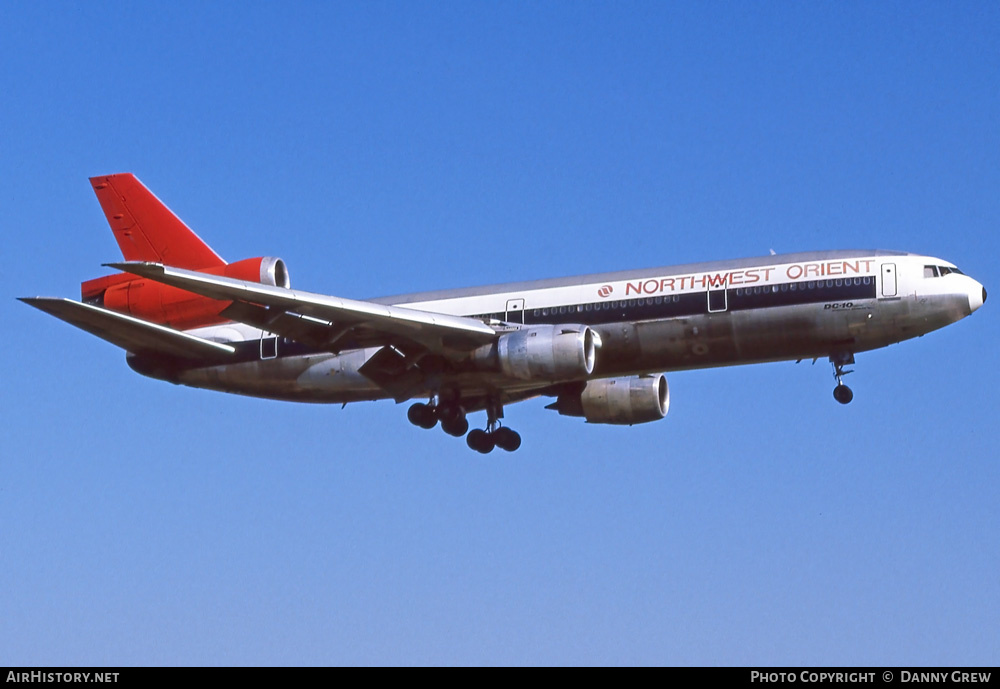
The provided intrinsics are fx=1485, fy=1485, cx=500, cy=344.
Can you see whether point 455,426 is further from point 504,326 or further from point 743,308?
point 743,308

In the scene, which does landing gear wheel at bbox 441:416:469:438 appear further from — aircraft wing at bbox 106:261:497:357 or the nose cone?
the nose cone

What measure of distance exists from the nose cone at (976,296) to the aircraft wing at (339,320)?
42.3 ft

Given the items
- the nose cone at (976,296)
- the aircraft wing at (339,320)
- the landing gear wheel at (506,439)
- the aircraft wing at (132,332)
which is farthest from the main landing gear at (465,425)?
the nose cone at (976,296)

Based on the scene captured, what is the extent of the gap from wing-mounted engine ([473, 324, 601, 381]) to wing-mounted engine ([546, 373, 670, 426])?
17.9 feet

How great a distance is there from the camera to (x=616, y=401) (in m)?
46.5

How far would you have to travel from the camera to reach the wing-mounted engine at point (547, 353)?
39781 millimetres

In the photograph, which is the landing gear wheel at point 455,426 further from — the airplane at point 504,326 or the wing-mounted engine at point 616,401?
the wing-mounted engine at point 616,401

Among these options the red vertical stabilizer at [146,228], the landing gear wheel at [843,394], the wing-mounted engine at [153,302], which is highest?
the red vertical stabilizer at [146,228]

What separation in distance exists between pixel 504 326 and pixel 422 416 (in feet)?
13.2

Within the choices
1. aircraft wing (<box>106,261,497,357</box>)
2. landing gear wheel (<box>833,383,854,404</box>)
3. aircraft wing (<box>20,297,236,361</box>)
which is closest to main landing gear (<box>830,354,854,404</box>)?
landing gear wheel (<box>833,383,854,404</box>)

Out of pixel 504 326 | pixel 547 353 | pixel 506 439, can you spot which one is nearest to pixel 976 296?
pixel 547 353
